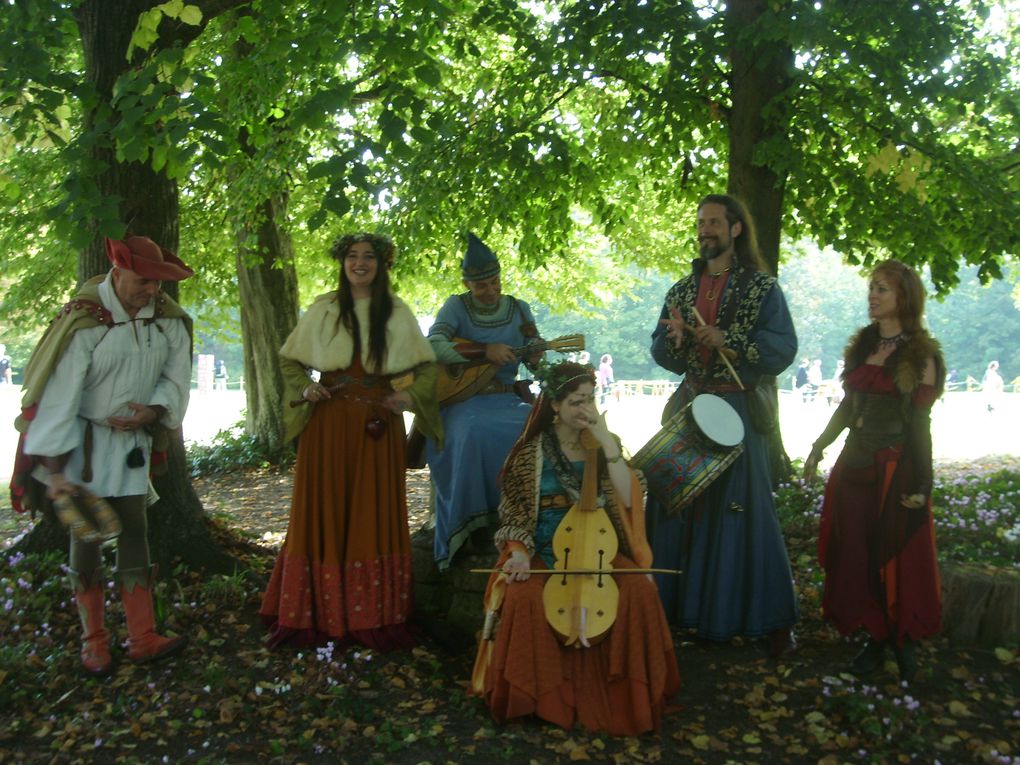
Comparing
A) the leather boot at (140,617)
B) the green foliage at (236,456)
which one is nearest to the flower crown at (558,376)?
the leather boot at (140,617)

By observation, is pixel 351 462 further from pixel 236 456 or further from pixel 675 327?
pixel 236 456

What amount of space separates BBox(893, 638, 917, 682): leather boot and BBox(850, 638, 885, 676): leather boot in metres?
0.10

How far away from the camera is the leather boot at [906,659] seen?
4496mm

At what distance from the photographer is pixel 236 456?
13211 mm

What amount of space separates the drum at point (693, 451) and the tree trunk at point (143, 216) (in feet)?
9.08

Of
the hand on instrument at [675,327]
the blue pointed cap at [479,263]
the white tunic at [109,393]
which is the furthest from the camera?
the blue pointed cap at [479,263]

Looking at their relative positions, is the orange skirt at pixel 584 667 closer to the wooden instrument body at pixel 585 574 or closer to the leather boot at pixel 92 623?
the wooden instrument body at pixel 585 574

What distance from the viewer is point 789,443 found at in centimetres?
1712

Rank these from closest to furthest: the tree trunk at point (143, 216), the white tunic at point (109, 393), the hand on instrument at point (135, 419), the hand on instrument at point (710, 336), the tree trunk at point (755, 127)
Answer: the white tunic at point (109, 393) → the hand on instrument at point (135, 419) → the hand on instrument at point (710, 336) → the tree trunk at point (143, 216) → the tree trunk at point (755, 127)

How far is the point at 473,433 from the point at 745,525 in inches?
57.6

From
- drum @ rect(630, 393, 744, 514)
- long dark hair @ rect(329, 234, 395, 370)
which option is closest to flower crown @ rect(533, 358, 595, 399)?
drum @ rect(630, 393, 744, 514)

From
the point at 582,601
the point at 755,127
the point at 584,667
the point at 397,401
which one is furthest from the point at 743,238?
the point at 755,127

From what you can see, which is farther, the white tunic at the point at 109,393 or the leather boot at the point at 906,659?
the leather boot at the point at 906,659

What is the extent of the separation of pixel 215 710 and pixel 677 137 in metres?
5.96
